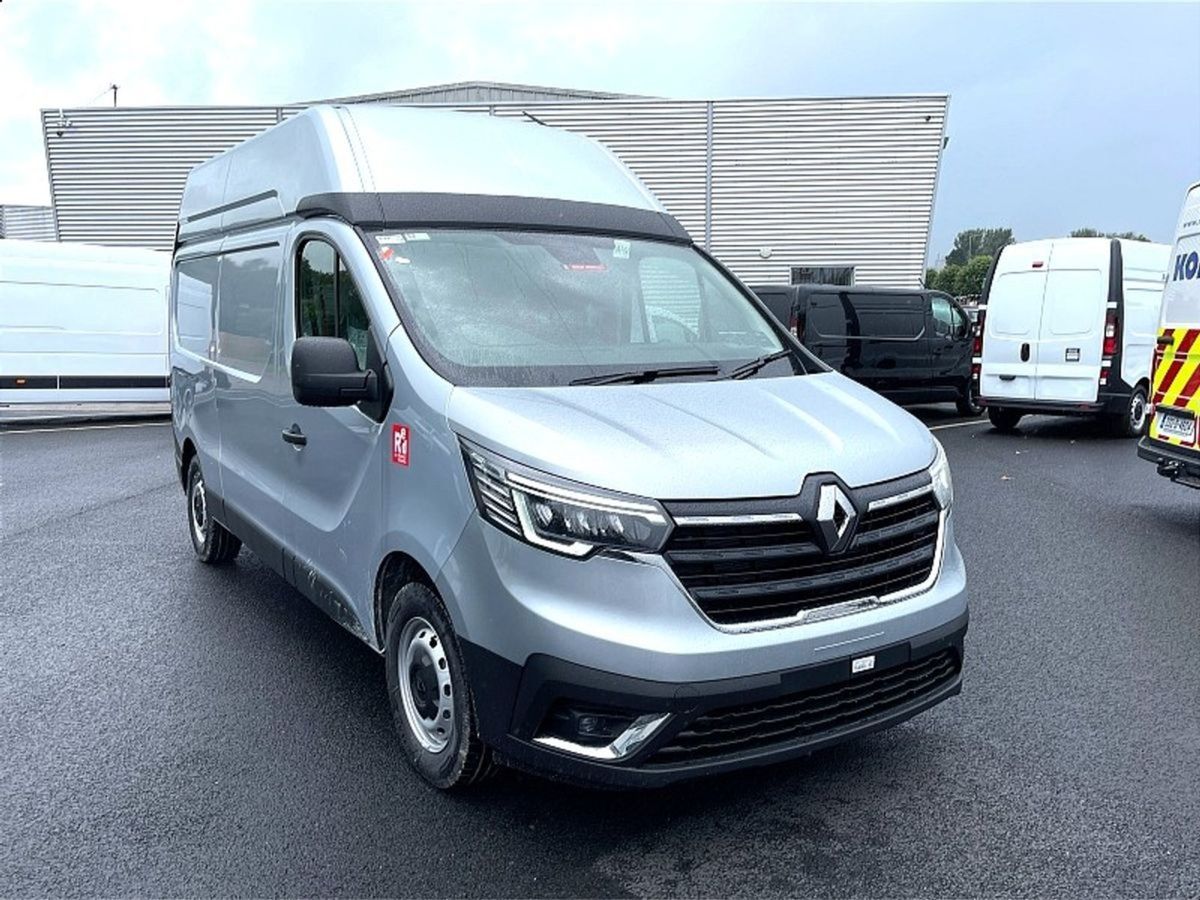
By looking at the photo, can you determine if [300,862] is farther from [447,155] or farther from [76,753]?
[447,155]

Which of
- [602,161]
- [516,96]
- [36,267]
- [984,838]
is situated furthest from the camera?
[516,96]

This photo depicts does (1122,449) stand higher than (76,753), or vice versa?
(76,753)

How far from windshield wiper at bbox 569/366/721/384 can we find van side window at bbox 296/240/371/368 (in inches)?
Answer: 34.5

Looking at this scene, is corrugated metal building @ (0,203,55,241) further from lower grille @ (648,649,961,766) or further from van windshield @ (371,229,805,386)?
lower grille @ (648,649,961,766)

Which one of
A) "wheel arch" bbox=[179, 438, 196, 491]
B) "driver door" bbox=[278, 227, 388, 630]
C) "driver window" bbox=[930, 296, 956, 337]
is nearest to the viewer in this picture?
"driver door" bbox=[278, 227, 388, 630]

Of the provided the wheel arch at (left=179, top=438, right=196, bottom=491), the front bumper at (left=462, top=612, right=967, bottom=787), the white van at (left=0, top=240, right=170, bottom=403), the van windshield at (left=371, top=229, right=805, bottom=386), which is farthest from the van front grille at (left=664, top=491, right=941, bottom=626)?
the white van at (left=0, top=240, right=170, bottom=403)

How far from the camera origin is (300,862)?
3.12m

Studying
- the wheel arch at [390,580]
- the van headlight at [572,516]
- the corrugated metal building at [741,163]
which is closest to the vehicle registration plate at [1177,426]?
the van headlight at [572,516]

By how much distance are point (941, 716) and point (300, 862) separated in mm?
2554

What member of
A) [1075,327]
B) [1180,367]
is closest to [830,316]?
[1075,327]

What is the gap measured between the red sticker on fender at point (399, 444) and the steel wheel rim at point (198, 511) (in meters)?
3.49

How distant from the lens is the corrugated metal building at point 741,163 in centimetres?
2488

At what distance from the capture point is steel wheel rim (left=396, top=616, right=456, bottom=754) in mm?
3459

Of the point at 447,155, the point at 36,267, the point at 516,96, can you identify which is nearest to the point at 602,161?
the point at 447,155
